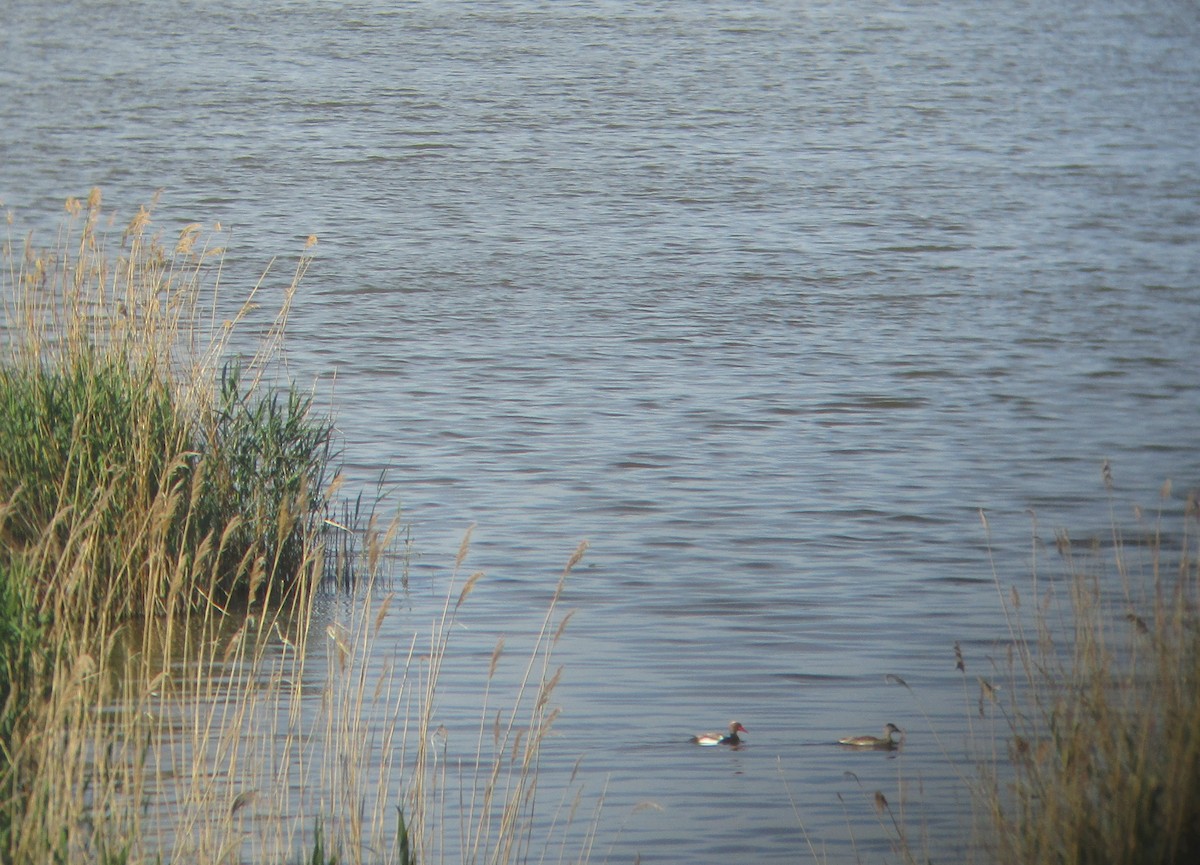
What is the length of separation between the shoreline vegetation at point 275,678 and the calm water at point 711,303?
360 millimetres

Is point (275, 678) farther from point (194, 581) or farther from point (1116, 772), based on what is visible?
point (1116, 772)

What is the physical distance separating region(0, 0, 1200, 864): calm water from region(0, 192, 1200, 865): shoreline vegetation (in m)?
0.36

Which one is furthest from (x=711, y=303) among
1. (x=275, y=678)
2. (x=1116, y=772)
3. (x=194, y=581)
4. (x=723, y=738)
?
(x=1116, y=772)

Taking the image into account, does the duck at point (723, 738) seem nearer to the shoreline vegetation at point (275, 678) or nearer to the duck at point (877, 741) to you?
the duck at point (877, 741)

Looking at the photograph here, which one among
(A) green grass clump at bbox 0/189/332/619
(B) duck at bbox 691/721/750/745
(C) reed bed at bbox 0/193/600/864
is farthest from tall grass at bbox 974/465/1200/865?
(A) green grass clump at bbox 0/189/332/619

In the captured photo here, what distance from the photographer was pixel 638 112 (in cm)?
2891

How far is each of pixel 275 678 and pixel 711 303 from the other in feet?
37.4

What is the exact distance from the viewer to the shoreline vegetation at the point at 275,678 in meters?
4.57

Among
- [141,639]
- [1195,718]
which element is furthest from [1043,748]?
[141,639]

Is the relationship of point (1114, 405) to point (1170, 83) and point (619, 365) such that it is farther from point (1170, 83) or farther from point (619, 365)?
point (1170, 83)

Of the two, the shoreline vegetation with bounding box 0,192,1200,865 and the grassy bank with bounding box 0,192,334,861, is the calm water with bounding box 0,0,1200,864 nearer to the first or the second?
the shoreline vegetation with bounding box 0,192,1200,865

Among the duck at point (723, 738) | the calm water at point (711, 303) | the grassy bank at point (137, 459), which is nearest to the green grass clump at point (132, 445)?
the grassy bank at point (137, 459)

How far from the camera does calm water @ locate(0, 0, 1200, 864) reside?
783cm

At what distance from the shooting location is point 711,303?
1756 centimetres
